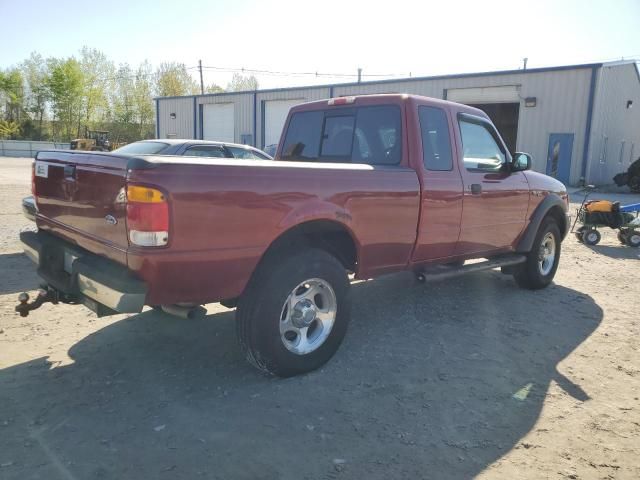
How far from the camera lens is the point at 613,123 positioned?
24109 mm

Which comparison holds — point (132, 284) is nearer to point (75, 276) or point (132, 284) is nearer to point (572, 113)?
point (75, 276)

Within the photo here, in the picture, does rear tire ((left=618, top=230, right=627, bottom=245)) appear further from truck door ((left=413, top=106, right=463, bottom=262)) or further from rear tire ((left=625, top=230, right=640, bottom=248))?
truck door ((left=413, top=106, right=463, bottom=262))

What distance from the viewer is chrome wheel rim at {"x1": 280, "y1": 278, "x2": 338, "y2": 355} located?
12.0 feet

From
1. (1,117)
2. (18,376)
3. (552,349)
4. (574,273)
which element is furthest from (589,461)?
(1,117)

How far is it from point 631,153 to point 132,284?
3286 cm

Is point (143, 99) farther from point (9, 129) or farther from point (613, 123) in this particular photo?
point (613, 123)

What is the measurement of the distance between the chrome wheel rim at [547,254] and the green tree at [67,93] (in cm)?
6863

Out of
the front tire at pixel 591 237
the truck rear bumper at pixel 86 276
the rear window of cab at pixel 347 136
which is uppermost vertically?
the rear window of cab at pixel 347 136

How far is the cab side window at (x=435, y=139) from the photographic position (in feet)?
14.9

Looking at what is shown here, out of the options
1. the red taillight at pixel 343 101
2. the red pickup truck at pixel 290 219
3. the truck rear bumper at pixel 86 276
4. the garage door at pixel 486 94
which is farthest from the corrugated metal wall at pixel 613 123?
the truck rear bumper at pixel 86 276

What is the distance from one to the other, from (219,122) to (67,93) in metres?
39.1

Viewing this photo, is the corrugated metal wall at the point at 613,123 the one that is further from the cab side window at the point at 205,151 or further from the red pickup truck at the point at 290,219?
the red pickup truck at the point at 290,219

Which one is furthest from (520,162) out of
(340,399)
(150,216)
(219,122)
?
(219,122)

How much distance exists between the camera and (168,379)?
12.1 ft
